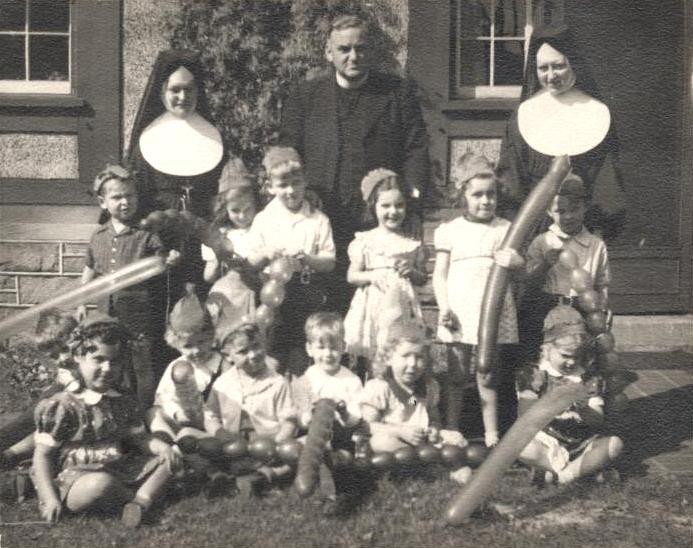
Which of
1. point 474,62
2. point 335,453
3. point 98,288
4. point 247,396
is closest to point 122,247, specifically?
point 98,288

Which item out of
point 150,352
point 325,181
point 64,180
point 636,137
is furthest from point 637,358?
point 64,180

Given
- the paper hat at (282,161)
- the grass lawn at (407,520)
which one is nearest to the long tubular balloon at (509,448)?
the grass lawn at (407,520)

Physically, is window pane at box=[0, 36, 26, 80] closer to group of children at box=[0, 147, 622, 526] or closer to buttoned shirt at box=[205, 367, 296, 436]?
group of children at box=[0, 147, 622, 526]

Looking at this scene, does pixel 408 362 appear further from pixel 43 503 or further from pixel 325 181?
pixel 43 503

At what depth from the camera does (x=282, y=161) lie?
439cm

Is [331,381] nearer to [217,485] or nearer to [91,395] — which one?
[217,485]

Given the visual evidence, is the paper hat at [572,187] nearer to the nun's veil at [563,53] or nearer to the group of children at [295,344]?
the group of children at [295,344]

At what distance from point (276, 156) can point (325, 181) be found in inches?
14.5

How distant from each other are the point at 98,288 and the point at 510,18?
3.90 meters

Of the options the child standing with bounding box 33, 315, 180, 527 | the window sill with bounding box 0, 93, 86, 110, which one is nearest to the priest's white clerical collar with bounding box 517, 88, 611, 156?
the child standing with bounding box 33, 315, 180, 527

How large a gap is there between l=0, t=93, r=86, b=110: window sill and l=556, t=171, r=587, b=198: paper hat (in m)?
3.88

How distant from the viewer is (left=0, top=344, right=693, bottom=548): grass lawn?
3514 mm

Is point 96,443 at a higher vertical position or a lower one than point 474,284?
lower

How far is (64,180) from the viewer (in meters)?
7.18
